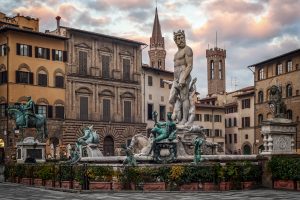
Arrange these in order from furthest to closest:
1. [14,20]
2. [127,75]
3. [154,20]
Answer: [154,20]
[127,75]
[14,20]

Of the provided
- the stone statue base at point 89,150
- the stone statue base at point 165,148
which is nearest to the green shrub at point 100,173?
the stone statue base at point 165,148

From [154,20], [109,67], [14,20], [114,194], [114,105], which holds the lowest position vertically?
[114,194]

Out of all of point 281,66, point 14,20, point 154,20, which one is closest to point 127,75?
point 14,20

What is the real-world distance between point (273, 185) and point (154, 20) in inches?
4537

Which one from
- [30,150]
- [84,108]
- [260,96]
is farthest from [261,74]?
[30,150]

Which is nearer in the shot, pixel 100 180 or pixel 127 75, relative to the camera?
pixel 100 180

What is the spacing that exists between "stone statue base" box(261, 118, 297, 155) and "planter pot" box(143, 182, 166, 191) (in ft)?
16.2

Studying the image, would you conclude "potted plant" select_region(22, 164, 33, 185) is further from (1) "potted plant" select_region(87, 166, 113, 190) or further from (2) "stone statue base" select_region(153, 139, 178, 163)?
(2) "stone statue base" select_region(153, 139, 178, 163)

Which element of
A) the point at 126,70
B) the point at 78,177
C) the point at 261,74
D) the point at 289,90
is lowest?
the point at 78,177

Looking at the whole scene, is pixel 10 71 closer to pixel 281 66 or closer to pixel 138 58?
pixel 138 58

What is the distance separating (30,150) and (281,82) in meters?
45.7

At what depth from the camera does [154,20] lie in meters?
135

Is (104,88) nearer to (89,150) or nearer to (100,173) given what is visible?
(89,150)

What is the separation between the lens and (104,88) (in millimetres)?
63812
